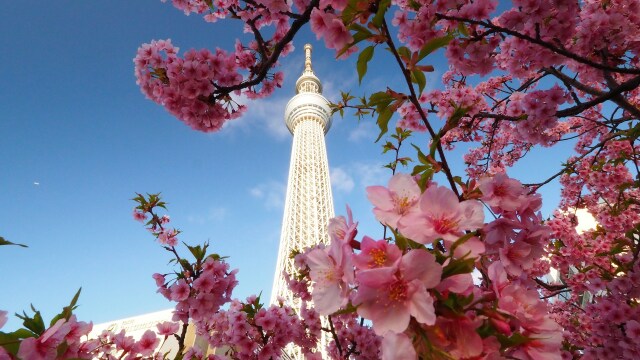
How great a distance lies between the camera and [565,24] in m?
2.35

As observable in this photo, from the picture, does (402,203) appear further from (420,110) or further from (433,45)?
(433,45)

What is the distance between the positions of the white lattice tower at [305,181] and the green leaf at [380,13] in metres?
24.1

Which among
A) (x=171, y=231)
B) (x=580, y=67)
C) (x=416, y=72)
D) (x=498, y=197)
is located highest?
(x=580, y=67)

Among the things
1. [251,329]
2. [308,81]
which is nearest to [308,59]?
[308,81]

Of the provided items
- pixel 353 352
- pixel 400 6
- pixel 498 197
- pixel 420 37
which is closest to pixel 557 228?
pixel 353 352

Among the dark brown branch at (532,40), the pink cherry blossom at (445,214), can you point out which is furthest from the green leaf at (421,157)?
the dark brown branch at (532,40)

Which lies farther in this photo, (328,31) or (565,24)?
(565,24)

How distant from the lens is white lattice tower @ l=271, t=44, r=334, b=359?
88.6 feet

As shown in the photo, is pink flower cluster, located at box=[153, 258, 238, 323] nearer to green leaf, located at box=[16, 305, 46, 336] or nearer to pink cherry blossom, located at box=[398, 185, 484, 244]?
green leaf, located at box=[16, 305, 46, 336]

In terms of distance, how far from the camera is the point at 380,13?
3.84 feet

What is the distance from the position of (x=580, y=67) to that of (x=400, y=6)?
1665 mm

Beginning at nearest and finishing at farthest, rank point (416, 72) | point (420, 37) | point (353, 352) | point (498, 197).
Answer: point (498, 197) < point (416, 72) < point (420, 37) < point (353, 352)

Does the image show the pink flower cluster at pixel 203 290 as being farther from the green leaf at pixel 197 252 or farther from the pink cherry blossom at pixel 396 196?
the pink cherry blossom at pixel 396 196

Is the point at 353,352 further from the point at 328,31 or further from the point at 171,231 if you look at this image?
the point at 328,31
